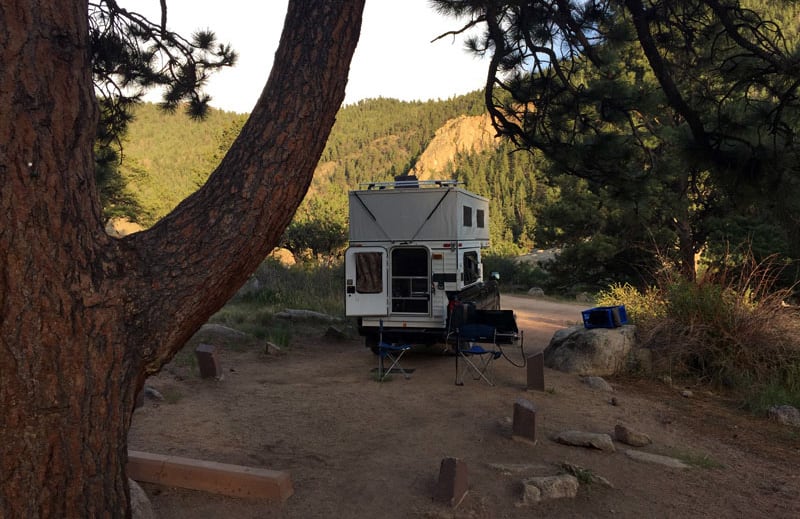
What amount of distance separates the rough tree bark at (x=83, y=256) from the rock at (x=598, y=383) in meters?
6.06

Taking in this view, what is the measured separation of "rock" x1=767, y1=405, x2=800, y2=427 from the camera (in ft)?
20.7

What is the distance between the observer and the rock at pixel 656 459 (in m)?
4.99

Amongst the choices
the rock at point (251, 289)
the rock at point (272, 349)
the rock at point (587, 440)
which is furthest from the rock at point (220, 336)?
the rock at point (587, 440)

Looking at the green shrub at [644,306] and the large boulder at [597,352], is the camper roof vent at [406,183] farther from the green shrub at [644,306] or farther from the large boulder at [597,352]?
the green shrub at [644,306]

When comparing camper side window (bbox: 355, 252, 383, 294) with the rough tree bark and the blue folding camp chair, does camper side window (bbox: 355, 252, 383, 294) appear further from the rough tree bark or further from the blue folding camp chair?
the rough tree bark

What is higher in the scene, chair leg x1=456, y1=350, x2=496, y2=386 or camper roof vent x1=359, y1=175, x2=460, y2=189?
camper roof vent x1=359, y1=175, x2=460, y2=189

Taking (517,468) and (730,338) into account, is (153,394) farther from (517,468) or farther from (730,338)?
(730,338)

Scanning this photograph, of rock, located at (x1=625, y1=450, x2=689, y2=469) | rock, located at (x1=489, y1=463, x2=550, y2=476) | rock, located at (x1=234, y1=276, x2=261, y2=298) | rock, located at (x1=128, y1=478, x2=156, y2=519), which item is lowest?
rock, located at (x1=625, y1=450, x2=689, y2=469)

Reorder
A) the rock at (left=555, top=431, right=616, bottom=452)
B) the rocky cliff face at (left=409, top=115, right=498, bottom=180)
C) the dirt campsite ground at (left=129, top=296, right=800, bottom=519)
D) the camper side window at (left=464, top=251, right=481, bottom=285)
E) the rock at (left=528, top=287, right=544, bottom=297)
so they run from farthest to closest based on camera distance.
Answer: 1. the rocky cliff face at (left=409, top=115, right=498, bottom=180)
2. the rock at (left=528, top=287, right=544, bottom=297)
3. the camper side window at (left=464, top=251, right=481, bottom=285)
4. the rock at (left=555, top=431, right=616, bottom=452)
5. the dirt campsite ground at (left=129, top=296, right=800, bottom=519)

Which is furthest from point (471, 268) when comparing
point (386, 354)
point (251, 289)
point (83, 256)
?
point (83, 256)

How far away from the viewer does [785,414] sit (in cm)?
640

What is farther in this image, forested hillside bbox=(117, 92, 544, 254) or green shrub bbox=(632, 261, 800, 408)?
forested hillside bbox=(117, 92, 544, 254)

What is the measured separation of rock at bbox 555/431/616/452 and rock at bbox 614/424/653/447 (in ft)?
0.84

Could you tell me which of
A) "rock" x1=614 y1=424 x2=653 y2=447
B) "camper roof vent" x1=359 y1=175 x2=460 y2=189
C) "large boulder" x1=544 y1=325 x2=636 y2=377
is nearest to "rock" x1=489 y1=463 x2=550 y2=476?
"rock" x1=614 y1=424 x2=653 y2=447
